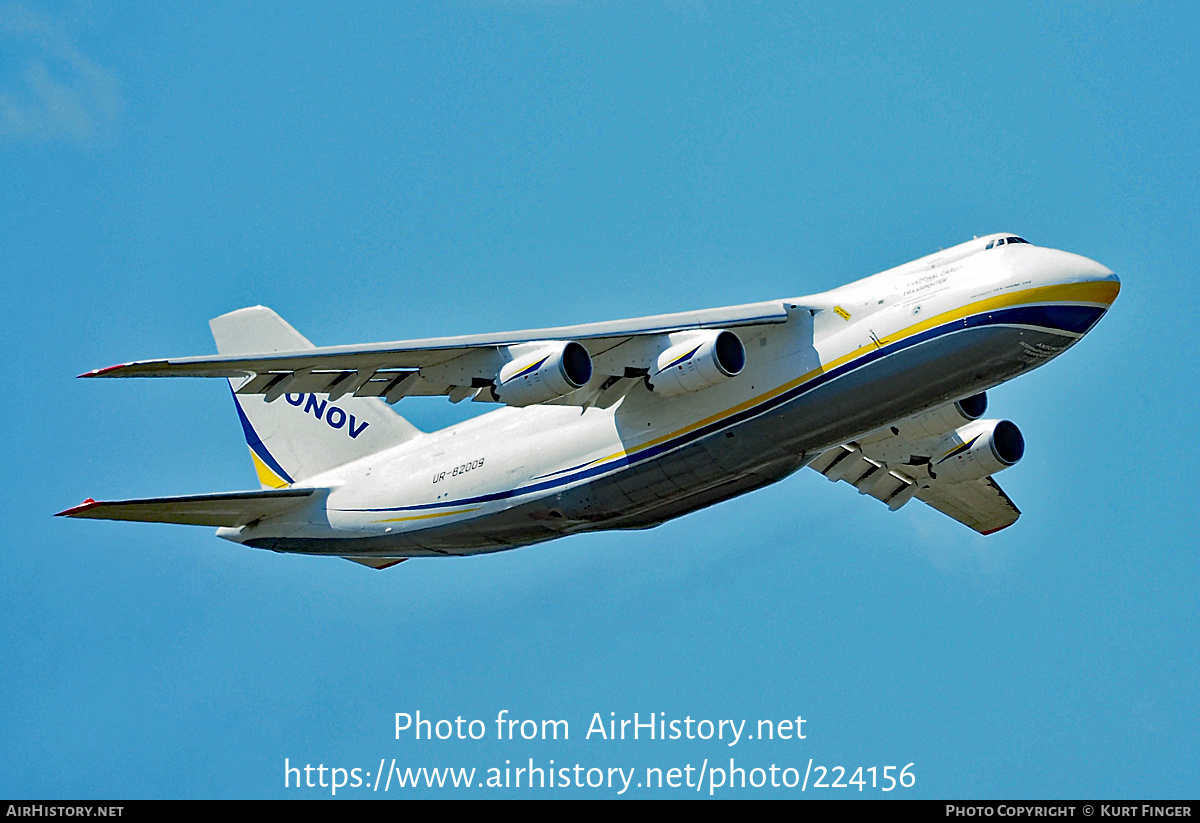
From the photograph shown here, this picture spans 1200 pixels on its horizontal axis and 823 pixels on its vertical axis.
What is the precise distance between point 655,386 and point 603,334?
99cm

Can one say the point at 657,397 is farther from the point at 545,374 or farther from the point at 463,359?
the point at 463,359

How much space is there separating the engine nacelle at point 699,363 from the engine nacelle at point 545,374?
1.04m

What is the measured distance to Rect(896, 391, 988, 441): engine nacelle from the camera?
952 inches

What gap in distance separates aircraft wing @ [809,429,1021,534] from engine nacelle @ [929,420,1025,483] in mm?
342

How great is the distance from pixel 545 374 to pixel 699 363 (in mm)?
2023

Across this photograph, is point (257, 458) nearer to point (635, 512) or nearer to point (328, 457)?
point (328, 457)

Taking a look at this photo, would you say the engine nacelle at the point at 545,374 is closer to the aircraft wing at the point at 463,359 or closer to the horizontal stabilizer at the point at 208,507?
the aircraft wing at the point at 463,359

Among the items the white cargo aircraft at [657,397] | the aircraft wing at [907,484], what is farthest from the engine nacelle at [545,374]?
the aircraft wing at [907,484]

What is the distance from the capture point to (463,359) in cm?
2197

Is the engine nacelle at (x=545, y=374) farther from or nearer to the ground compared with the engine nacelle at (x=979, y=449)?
nearer to the ground

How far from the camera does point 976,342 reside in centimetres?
2062

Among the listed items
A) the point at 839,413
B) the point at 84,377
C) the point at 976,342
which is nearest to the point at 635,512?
the point at 839,413

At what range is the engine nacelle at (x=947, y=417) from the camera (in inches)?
952

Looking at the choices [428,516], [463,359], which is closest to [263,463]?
[428,516]
